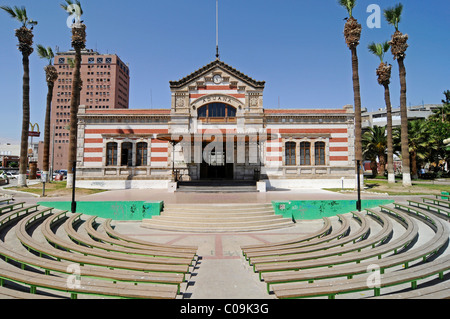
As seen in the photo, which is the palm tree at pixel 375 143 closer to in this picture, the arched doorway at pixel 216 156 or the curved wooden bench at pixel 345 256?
the arched doorway at pixel 216 156

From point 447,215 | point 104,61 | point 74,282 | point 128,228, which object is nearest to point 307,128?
point 447,215

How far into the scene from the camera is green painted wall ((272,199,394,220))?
1258cm

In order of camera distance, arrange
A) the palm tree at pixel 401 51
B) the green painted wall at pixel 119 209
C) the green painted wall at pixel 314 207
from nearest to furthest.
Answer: the green painted wall at pixel 119 209 → the green painted wall at pixel 314 207 → the palm tree at pixel 401 51

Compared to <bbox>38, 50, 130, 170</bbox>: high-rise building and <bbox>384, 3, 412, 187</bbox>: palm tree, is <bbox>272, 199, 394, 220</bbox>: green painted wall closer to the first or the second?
<bbox>384, 3, 412, 187</bbox>: palm tree

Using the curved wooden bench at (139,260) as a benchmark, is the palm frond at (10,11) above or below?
above

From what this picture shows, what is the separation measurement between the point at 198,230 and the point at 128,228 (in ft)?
10.7

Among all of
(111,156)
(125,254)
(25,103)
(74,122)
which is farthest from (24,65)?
(125,254)

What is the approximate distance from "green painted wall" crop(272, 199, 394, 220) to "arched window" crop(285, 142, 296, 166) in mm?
11253

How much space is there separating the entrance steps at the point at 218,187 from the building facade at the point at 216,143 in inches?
119

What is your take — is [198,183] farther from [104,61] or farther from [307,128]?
[104,61]

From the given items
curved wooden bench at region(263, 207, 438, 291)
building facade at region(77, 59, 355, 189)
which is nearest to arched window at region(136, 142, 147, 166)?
building facade at region(77, 59, 355, 189)

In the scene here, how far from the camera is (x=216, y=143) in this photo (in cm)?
2375

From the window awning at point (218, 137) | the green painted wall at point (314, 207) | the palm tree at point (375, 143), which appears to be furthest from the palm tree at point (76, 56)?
the palm tree at point (375, 143)

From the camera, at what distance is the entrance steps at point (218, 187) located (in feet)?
64.9
